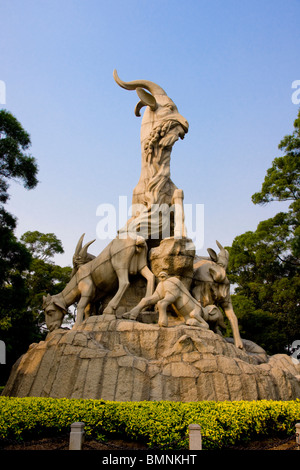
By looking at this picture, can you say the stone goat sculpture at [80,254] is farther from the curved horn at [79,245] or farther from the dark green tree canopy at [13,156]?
the dark green tree canopy at [13,156]

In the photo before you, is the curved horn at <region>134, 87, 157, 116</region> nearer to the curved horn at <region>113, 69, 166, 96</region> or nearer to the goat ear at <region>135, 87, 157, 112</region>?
the goat ear at <region>135, 87, 157, 112</region>

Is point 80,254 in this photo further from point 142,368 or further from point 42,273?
point 42,273

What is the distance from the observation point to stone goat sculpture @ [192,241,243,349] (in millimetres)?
10469

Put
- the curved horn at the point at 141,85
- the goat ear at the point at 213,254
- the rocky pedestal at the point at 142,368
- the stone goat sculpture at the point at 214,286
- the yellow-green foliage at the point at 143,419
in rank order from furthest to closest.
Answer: the curved horn at the point at 141,85
the goat ear at the point at 213,254
the stone goat sculpture at the point at 214,286
the rocky pedestal at the point at 142,368
the yellow-green foliage at the point at 143,419

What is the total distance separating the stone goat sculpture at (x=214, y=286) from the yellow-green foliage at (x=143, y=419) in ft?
13.1

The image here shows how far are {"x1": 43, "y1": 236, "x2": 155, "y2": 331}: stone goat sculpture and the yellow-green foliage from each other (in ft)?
11.8

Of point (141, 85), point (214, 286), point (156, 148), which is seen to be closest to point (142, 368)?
point (214, 286)

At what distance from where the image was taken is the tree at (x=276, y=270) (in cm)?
2042

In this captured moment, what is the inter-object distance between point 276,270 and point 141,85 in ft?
44.2

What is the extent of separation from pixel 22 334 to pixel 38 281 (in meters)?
7.83

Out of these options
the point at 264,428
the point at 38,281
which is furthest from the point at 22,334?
the point at 264,428

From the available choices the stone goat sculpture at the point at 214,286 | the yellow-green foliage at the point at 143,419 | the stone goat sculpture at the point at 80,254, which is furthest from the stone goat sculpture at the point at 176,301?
the yellow-green foliage at the point at 143,419

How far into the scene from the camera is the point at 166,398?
756 centimetres
